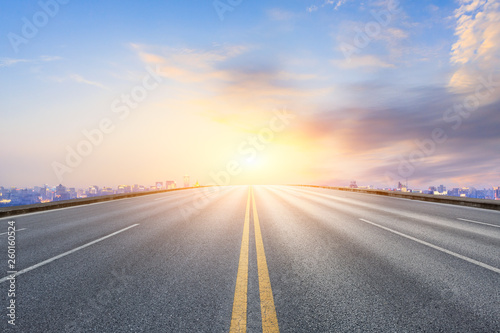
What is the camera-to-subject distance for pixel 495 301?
3328 mm

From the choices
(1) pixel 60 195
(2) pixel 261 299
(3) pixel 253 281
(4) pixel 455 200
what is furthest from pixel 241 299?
(1) pixel 60 195

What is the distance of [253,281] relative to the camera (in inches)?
152

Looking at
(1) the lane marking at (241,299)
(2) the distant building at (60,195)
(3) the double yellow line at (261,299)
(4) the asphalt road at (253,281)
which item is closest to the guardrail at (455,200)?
(4) the asphalt road at (253,281)

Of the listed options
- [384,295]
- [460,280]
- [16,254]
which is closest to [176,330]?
[384,295]

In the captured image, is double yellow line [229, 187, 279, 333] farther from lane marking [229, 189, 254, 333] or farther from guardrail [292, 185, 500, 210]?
guardrail [292, 185, 500, 210]

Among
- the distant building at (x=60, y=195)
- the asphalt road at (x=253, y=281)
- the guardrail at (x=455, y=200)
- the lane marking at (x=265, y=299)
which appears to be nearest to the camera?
the lane marking at (x=265, y=299)

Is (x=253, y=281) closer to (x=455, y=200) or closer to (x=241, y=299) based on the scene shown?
(x=241, y=299)

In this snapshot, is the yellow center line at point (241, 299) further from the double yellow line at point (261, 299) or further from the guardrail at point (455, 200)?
the guardrail at point (455, 200)

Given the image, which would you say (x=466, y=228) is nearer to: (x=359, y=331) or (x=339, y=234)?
(x=339, y=234)

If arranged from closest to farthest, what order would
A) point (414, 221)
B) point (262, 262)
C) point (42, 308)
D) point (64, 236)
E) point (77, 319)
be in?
point (77, 319) → point (42, 308) → point (262, 262) → point (64, 236) → point (414, 221)

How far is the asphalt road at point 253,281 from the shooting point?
286cm

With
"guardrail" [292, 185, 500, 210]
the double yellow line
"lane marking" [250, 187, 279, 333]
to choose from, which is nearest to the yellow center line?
the double yellow line

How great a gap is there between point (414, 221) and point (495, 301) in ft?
21.0

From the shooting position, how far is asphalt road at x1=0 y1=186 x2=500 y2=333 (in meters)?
2.86
